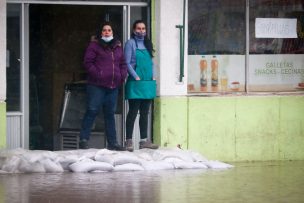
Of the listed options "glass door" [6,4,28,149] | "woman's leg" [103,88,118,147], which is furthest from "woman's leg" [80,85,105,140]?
"glass door" [6,4,28,149]

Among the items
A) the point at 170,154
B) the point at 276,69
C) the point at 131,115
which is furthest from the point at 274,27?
the point at 170,154

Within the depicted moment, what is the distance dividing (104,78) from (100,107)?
0.57 metres

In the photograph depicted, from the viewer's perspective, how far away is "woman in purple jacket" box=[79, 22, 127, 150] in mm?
14781

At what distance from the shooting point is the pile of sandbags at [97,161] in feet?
45.4

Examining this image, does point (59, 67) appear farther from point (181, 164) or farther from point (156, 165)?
point (181, 164)

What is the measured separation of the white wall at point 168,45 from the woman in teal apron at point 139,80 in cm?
22

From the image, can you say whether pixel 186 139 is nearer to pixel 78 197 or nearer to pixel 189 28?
pixel 189 28

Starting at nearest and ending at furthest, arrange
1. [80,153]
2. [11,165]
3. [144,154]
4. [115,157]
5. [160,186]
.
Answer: [160,186], [11,165], [115,157], [80,153], [144,154]

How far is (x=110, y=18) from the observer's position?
1572 cm

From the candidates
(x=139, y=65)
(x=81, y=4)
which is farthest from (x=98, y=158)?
(x=81, y=4)

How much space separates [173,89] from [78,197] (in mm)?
4388

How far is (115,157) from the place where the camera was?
14.2 m

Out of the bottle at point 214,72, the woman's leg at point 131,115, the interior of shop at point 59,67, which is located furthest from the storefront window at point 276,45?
the interior of shop at point 59,67

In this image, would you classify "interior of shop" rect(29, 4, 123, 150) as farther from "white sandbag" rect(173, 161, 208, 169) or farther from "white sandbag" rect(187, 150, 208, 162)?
"white sandbag" rect(173, 161, 208, 169)
